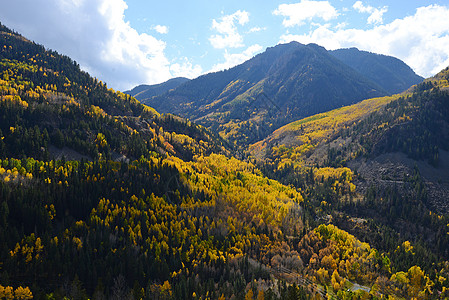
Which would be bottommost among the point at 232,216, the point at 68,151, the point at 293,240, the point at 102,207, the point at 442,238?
the point at 442,238

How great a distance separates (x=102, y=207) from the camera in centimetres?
13475

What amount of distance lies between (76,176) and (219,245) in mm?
82922

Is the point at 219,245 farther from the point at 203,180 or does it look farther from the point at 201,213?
the point at 203,180

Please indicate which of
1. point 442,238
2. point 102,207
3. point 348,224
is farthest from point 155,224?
point 442,238

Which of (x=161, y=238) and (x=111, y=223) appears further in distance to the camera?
(x=111, y=223)

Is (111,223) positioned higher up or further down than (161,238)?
higher up

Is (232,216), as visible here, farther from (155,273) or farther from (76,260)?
(76,260)

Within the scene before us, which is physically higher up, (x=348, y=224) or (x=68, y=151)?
(x=68, y=151)

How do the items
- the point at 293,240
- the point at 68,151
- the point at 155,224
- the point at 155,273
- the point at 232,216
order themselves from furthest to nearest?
the point at 68,151
the point at 232,216
the point at 293,240
the point at 155,224
the point at 155,273

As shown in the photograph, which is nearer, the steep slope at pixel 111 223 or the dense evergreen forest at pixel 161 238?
the steep slope at pixel 111 223

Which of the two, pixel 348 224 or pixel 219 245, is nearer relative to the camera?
pixel 219 245

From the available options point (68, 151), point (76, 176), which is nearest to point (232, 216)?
point (76, 176)

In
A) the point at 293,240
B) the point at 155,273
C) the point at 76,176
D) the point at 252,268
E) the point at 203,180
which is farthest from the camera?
the point at 203,180

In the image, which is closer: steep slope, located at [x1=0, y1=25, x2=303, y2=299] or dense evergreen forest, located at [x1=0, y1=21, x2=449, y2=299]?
steep slope, located at [x1=0, y1=25, x2=303, y2=299]
